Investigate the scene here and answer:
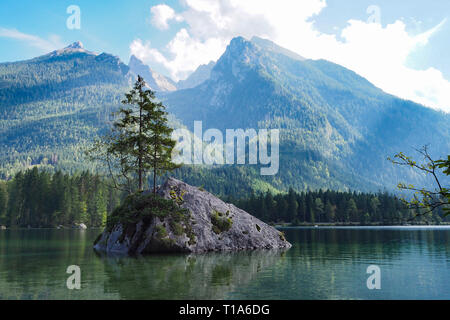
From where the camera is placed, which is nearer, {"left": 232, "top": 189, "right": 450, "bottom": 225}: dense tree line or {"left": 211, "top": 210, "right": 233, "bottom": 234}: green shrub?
{"left": 211, "top": 210, "right": 233, "bottom": 234}: green shrub

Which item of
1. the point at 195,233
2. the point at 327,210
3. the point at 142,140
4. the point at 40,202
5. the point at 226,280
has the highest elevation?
the point at 142,140

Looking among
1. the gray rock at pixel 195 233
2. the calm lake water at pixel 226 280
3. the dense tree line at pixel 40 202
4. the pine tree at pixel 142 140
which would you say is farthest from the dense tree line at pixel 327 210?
the calm lake water at pixel 226 280

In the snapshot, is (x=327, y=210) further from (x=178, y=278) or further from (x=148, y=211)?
(x=178, y=278)

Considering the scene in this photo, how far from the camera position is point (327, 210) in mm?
177125

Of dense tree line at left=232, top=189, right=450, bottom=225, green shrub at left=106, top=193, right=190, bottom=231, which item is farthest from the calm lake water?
dense tree line at left=232, top=189, right=450, bottom=225

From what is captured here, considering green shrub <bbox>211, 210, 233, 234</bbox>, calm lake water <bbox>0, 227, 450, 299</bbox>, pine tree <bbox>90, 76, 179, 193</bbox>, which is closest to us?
calm lake water <bbox>0, 227, 450, 299</bbox>

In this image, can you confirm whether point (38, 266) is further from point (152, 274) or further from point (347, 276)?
point (347, 276)

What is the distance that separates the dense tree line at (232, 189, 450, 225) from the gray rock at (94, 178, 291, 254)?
424 ft

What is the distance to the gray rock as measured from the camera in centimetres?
3653

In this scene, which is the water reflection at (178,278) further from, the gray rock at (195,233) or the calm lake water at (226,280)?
the gray rock at (195,233)

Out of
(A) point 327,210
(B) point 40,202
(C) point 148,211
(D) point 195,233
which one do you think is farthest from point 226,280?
(A) point 327,210

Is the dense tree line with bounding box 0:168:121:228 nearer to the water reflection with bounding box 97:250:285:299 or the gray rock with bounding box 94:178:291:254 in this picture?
the gray rock with bounding box 94:178:291:254

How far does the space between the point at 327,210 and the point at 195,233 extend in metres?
150

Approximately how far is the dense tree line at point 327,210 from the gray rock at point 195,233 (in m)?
129
